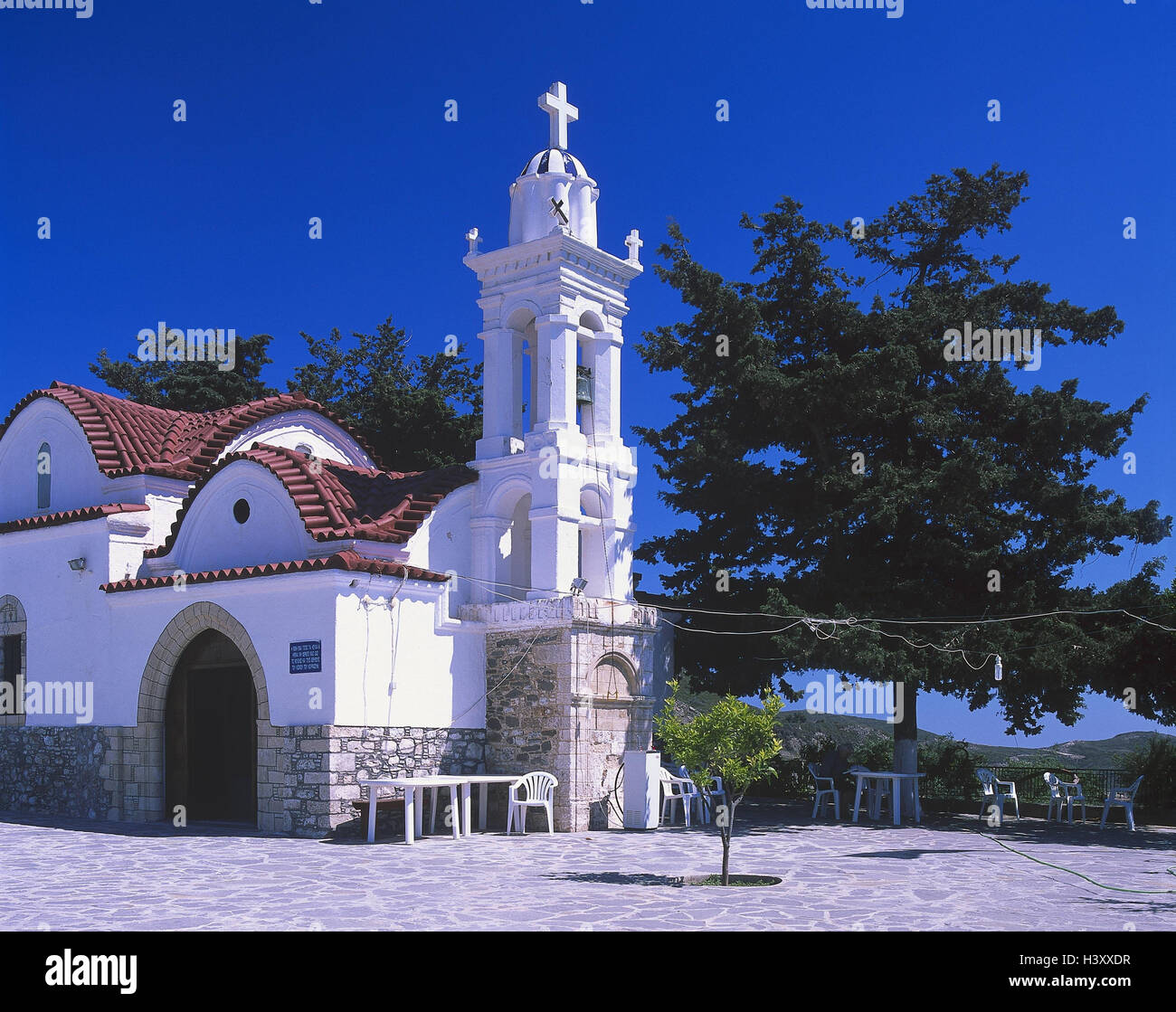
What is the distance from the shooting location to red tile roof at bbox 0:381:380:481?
20.0 m

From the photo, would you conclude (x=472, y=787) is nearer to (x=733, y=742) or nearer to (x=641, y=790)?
(x=641, y=790)

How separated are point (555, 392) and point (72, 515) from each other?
788cm

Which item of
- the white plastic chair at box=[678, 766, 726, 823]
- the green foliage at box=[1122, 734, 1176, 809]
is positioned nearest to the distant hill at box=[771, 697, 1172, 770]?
the green foliage at box=[1122, 734, 1176, 809]

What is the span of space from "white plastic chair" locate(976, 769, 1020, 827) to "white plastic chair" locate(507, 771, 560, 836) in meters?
7.06

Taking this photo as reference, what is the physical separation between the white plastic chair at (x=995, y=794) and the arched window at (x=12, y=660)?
15.7 m

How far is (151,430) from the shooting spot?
2122 cm

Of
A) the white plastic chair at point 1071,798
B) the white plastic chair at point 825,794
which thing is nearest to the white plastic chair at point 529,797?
the white plastic chair at point 825,794

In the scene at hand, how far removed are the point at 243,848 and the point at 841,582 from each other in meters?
10.7

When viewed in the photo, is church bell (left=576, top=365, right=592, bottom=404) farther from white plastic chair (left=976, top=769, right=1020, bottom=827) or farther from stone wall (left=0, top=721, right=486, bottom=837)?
white plastic chair (left=976, top=769, right=1020, bottom=827)

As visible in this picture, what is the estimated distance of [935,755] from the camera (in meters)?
22.5

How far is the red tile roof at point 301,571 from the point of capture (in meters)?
16.0

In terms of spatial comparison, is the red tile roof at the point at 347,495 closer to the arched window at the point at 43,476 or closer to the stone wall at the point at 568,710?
the stone wall at the point at 568,710
